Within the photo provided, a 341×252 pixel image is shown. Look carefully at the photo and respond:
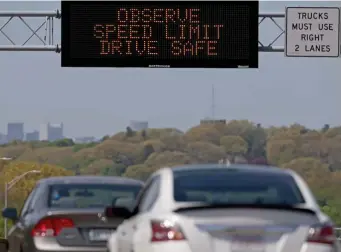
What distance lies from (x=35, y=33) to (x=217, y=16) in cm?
588

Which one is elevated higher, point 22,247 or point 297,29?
point 297,29

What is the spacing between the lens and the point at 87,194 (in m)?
16.4

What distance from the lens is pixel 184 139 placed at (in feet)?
287

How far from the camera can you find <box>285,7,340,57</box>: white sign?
105 feet

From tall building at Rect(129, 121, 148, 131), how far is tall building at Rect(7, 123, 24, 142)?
8245 mm

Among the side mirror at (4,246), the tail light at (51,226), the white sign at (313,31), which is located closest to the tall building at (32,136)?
the white sign at (313,31)

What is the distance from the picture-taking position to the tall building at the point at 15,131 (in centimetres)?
9514

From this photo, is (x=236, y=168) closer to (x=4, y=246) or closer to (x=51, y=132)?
(x=4, y=246)

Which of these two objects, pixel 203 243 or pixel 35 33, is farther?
pixel 35 33

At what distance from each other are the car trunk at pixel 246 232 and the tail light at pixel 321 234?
5cm

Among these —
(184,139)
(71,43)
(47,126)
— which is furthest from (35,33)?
(47,126)

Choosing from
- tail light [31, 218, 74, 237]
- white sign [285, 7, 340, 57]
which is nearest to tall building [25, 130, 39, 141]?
white sign [285, 7, 340, 57]

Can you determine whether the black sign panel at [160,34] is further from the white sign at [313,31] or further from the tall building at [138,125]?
the tall building at [138,125]

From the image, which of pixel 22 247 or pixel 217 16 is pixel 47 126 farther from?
pixel 22 247
